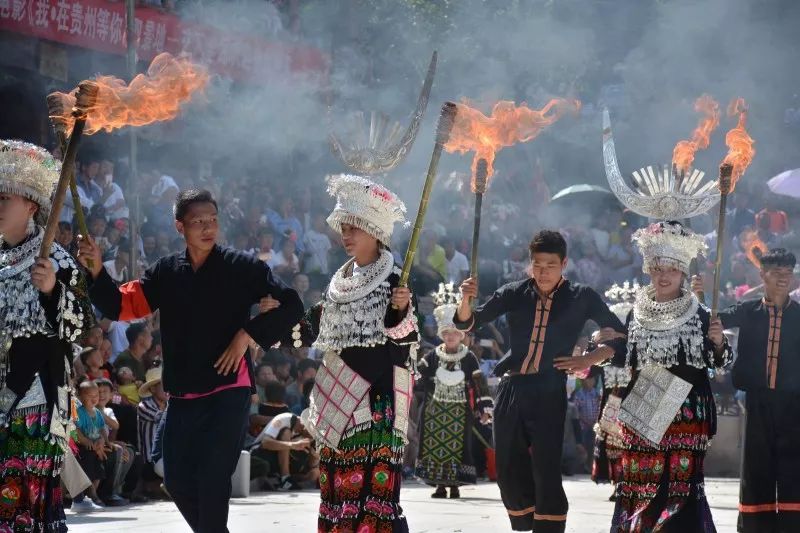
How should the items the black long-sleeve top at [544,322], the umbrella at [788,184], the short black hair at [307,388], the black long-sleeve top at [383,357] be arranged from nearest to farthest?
1. the black long-sleeve top at [383,357]
2. the black long-sleeve top at [544,322]
3. the short black hair at [307,388]
4. the umbrella at [788,184]

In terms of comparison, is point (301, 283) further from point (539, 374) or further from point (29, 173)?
point (29, 173)

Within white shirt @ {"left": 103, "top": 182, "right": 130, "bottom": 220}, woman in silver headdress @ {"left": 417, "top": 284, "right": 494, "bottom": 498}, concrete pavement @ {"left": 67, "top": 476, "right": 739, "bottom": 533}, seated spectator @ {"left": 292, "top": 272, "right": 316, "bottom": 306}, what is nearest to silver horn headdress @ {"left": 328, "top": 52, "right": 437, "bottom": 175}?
concrete pavement @ {"left": 67, "top": 476, "right": 739, "bottom": 533}

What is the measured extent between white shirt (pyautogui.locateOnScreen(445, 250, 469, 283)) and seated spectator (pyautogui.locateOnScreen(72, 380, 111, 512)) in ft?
25.7

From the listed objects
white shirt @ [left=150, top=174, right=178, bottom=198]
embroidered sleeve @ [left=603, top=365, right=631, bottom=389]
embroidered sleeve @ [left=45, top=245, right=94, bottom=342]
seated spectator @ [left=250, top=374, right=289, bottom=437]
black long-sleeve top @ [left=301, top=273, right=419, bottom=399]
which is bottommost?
seated spectator @ [left=250, top=374, right=289, bottom=437]

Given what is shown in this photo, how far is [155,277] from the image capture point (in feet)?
21.2

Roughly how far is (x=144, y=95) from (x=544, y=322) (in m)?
2.80

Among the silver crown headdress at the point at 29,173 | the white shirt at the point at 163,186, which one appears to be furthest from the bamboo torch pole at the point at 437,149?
the white shirt at the point at 163,186

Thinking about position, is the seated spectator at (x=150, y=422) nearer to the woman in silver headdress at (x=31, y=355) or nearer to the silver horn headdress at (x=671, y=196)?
the silver horn headdress at (x=671, y=196)

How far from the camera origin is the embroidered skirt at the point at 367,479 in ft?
21.9

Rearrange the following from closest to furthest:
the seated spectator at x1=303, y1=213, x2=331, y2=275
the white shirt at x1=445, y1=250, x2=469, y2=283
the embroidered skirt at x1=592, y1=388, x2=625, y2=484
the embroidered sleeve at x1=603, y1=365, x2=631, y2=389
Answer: the embroidered skirt at x1=592, y1=388, x2=625, y2=484 → the embroidered sleeve at x1=603, y1=365, x2=631, y2=389 → the seated spectator at x1=303, y1=213, x2=331, y2=275 → the white shirt at x1=445, y1=250, x2=469, y2=283

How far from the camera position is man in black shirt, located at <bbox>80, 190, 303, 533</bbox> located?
6.14m

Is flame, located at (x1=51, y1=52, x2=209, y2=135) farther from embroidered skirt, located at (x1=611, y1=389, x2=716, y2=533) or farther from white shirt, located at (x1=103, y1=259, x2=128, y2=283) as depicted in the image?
white shirt, located at (x1=103, y1=259, x2=128, y2=283)

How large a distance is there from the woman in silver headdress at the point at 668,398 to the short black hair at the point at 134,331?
5355 millimetres

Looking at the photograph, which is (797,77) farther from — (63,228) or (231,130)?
(63,228)
